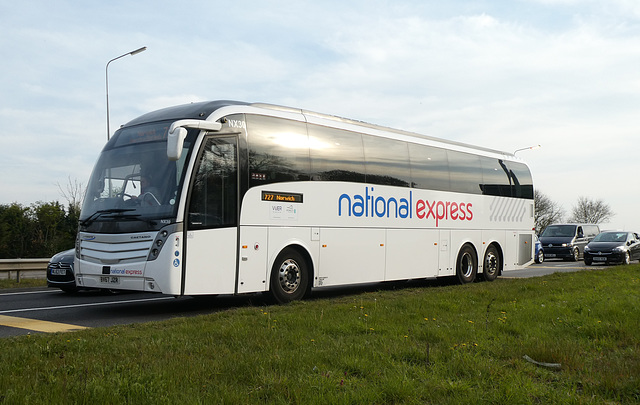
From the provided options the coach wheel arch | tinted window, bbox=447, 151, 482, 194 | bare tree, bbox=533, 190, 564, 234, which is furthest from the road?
bare tree, bbox=533, 190, 564, 234

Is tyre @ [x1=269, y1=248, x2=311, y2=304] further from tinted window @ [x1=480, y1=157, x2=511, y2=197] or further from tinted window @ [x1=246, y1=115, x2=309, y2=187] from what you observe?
tinted window @ [x1=480, y1=157, x2=511, y2=197]

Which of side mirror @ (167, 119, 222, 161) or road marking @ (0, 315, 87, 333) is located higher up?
side mirror @ (167, 119, 222, 161)

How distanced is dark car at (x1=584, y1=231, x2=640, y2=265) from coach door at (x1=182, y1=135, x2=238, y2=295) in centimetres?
2292

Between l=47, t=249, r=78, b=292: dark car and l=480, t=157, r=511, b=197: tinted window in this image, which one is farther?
l=480, t=157, r=511, b=197: tinted window

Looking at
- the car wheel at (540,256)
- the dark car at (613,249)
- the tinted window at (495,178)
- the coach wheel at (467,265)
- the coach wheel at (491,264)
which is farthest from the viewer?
the car wheel at (540,256)

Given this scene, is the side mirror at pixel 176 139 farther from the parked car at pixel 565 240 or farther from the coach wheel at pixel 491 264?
the parked car at pixel 565 240

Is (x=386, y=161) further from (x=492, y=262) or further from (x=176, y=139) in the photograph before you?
(x=176, y=139)

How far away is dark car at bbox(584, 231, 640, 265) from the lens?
2794 cm

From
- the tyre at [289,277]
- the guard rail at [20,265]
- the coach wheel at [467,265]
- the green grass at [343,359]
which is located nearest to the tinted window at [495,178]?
the coach wheel at [467,265]

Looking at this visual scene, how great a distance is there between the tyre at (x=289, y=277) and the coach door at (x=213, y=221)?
1007mm

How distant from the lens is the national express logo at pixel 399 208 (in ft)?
41.8

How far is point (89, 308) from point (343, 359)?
7.45 meters

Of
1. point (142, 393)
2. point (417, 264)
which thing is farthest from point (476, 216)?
point (142, 393)

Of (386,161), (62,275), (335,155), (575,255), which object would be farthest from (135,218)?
(575,255)
